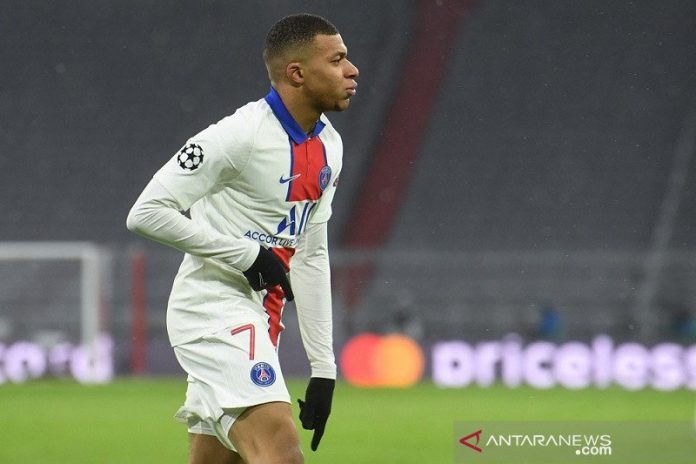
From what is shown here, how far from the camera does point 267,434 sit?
11.3 feet

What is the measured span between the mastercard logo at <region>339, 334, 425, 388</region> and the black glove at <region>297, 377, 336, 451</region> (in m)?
9.57

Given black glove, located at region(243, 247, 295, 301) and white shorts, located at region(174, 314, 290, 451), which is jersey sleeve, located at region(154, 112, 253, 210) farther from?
white shorts, located at region(174, 314, 290, 451)

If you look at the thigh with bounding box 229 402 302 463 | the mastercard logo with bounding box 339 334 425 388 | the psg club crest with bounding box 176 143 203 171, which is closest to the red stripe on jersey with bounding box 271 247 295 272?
the psg club crest with bounding box 176 143 203 171

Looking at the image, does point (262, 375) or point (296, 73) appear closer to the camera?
point (262, 375)

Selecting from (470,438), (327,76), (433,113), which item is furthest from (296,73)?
(433,113)

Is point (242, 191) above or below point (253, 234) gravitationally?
above

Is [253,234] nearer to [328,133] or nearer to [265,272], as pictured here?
[265,272]

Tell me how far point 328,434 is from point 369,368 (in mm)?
5292

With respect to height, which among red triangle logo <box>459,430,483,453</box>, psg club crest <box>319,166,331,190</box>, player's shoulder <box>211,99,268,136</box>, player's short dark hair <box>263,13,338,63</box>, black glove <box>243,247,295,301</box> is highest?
player's short dark hair <box>263,13,338,63</box>

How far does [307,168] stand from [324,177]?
79 millimetres

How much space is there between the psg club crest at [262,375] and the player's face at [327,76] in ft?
2.36

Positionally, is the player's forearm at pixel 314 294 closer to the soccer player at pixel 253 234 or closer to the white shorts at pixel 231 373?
the soccer player at pixel 253 234

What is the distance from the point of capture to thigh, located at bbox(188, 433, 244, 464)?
3781 mm

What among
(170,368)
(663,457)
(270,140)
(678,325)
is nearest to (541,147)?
(678,325)
